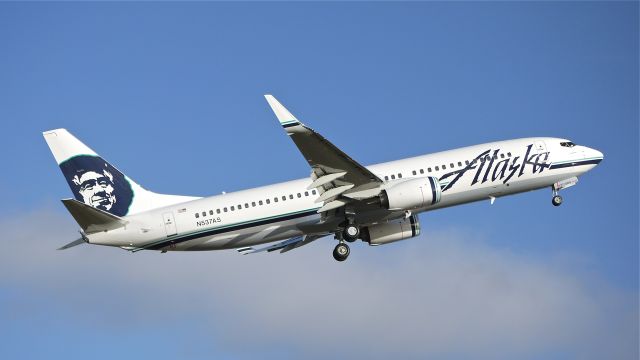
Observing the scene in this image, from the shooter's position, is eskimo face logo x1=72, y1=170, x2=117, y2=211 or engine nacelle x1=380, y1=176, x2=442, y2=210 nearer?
engine nacelle x1=380, y1=176, x2=442, y2=210

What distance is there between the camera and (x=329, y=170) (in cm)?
4700

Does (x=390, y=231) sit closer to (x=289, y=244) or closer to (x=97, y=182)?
(x=289, y=244)

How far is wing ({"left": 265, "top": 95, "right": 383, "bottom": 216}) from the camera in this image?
4300 centimetres

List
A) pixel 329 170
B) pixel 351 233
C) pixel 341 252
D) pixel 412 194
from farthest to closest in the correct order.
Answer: pixel 341 252
pixel 351 233
pixel 412 194
pixel 329 170

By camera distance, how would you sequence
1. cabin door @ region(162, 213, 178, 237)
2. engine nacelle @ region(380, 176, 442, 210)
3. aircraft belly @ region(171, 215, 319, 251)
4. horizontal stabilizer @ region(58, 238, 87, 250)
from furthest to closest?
aircraft belly @ region(171, 215, 319, 251) < cabin door @ region(162, 213, 178, 237) < horizontal stabilizer @ region(58, 238, 87, 250) < engine nacelle @ region(380, 176, 442, 210)

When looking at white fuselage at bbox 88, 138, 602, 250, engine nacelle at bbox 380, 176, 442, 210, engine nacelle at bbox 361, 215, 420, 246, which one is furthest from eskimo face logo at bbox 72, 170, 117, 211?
engine nacelle at bbox 380, 176, 442, 210

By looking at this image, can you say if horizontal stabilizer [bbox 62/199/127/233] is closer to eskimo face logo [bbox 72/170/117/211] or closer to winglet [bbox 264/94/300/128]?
eskimo face logo [bbox 72/170/117/211]

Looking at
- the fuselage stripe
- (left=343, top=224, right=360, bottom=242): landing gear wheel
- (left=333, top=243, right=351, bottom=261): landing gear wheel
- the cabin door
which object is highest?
the cabin door

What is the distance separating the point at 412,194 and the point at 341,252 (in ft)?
19.2

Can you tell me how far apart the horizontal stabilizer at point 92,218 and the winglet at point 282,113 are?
10268 mm

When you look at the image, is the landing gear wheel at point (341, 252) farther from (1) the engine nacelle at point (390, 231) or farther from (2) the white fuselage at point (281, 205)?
(1) the engine nacelle at point (390, 231)

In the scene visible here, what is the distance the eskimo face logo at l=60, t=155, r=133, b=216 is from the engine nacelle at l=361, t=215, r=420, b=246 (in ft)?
43.8

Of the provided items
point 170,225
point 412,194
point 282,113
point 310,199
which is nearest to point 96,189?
point 170,225

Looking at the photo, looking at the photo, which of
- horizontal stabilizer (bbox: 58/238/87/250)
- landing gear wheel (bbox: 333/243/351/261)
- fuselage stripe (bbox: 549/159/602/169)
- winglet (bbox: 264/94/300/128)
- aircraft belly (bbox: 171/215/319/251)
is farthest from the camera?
Result: fuselage stripe (bbox: 549/159/602/169)
